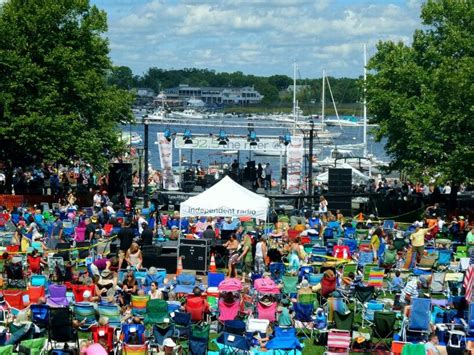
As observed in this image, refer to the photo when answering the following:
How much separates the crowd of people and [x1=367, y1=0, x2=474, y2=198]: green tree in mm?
5512

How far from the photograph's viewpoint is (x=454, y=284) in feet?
65.1

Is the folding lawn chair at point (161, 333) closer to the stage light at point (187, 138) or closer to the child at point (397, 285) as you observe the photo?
the child at point (397, 285)

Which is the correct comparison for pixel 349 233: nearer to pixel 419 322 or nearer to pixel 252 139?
pixel 419 322

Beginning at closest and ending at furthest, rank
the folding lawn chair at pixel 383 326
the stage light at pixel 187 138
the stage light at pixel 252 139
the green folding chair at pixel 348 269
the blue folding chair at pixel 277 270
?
the folding lawn chair at pixel 383 326, the blue folding chair at pixel 277 270, the green folding chair at pixel 348 269, the stage light at pixel 252 139, the stage light at pixel 187 138

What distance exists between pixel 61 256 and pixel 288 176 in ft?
49.9

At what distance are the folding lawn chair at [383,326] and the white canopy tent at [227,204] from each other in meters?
7.96

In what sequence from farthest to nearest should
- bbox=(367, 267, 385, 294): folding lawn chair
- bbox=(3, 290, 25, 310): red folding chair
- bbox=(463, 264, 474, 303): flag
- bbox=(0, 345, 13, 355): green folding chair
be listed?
bbox=(367, 267, 385, 294): folding lawn chair → bbox=(3, 290, 25, 310): red folding chair → bbox=(463, 264, 474, 303): flag → bbox=(0, 345, 13, 355): green folding chair

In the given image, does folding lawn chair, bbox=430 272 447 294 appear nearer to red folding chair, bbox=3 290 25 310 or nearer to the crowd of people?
the crowd of people

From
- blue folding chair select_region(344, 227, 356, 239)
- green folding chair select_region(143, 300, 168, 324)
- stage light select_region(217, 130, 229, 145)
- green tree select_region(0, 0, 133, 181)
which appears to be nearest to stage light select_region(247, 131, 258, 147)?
stage light select_region(217, 130, 229, 145)

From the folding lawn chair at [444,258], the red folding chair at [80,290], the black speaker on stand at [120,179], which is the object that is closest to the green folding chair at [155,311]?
the red folding chair at [80,290]

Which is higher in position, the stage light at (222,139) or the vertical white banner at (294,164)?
the stage light at (222,139)

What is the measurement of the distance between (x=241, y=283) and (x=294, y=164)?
18.4 metres

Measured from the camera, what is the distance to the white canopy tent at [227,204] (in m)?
23.7

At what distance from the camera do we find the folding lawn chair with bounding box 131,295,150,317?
56.9ft
